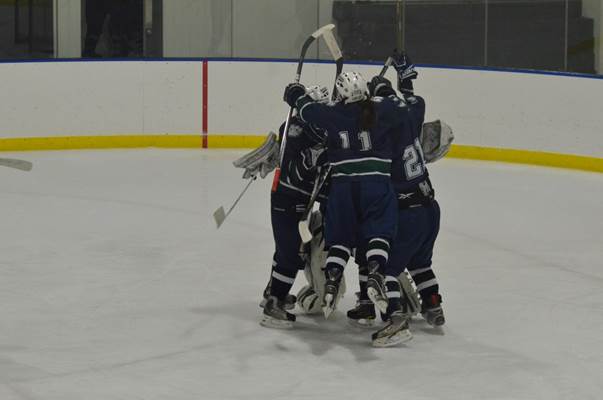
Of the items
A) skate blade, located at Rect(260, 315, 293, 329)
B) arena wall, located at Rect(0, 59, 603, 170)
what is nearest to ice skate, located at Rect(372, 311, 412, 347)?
skate blade, located at Rect(260, 315, 293, 329)

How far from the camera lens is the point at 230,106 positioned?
11594 millimetres

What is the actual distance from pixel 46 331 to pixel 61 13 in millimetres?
6203

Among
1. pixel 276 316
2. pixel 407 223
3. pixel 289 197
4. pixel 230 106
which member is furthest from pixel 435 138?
pixel 230 106

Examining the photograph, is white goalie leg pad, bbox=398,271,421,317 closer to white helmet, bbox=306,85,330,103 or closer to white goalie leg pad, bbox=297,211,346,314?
white goalie leg pad, bbox=297,211,346,314

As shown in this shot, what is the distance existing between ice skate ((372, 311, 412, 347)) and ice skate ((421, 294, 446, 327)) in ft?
0.91

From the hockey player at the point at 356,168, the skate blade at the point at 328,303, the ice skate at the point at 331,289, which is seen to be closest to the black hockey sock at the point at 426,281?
the hockey player at the point at 356,168

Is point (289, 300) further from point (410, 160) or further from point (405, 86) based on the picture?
point (405, 86)

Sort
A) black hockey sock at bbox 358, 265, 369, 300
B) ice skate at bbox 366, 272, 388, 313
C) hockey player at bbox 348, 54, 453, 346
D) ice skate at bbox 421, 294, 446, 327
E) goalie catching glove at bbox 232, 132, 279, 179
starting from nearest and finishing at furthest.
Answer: ice skate at bbox 366, 272, 388, 313, hockey player at bbox 348, 54, 453, 346, black hockey sock at bbox 358, 265, 369, 300, ice skate at bbox 421, 294, 446, 327, goalie catching glove at bbox 232, 132, 279, 179

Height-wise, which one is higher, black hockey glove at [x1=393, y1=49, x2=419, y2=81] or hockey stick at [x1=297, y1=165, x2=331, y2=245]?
black hockey glove at [x1=393, y1=49, x2=419, y2=81]

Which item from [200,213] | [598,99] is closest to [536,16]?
[598,99]

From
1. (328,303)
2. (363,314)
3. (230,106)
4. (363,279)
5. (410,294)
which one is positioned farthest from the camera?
(230,106)

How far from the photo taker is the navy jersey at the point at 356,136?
563 cm

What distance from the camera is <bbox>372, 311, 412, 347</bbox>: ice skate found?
18.6 feet

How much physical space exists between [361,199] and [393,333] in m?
0.57
